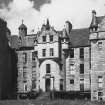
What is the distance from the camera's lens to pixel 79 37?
61.1 m

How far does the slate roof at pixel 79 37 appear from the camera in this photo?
2324 inches

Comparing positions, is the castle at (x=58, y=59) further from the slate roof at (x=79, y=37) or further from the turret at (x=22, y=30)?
the turret at (x=22, y=30)

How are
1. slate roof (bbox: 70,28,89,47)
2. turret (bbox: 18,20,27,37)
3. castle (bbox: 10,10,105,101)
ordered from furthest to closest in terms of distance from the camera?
turret (bbox: 18,20,27,37), slate roof (bbox: 70,28,89,47), castle (bbox: 10,10,105,101)

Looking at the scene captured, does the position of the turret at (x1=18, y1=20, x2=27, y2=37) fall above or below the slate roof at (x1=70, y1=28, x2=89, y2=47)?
above

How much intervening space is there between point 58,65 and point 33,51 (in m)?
7.22

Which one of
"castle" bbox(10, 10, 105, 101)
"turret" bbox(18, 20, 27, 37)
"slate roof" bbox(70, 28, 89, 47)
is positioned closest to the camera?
"castle" bbox(10, 10, 105, 101)

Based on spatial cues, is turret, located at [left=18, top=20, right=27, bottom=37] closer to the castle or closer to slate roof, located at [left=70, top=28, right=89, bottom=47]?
the castle

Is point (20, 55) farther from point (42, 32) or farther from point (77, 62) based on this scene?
point (77, 62)

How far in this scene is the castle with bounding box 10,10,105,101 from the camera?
57.7 meters

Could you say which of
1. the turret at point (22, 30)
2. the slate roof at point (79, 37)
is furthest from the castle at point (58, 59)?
the turret at point (22, 30)

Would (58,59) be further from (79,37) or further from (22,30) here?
(22,30)

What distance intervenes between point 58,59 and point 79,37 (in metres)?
6.28

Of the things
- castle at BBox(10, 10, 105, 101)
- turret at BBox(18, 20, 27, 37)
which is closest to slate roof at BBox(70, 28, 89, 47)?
castle at BBox(10, 10, 105, 101)

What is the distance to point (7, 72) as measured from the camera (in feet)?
211
